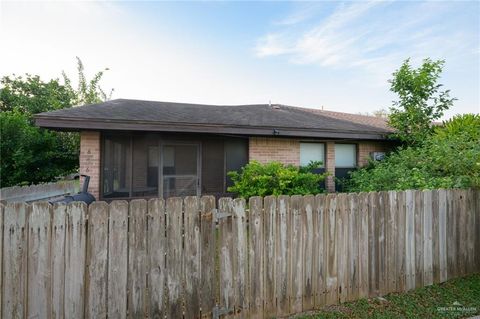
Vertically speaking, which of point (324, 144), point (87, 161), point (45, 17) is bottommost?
point (87, 161)

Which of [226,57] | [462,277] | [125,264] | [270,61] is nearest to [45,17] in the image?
[226,57]

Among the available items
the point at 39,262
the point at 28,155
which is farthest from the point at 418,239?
the point at 28,155

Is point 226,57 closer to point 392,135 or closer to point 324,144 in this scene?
point 324,144

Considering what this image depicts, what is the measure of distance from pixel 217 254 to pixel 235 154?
5.98 meters

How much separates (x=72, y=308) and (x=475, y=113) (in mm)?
11609

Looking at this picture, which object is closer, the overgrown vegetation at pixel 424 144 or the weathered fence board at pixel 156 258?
the weathered fence board at pixel 156 258

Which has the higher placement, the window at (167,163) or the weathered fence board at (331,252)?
the window at (167,163)

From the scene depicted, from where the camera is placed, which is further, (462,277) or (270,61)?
(270,61)

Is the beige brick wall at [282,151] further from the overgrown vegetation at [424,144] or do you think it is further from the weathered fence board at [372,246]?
the weathered fence board at [372,246]

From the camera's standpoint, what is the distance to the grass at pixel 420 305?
3.46 m

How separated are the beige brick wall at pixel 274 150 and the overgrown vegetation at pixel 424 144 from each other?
209 cm

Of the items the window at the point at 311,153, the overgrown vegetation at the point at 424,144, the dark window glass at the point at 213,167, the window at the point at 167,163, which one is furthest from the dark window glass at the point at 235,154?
the overgrown vegetation at the point at 424,144

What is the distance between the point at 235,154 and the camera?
9094 millimetres

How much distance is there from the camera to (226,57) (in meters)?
15.3
